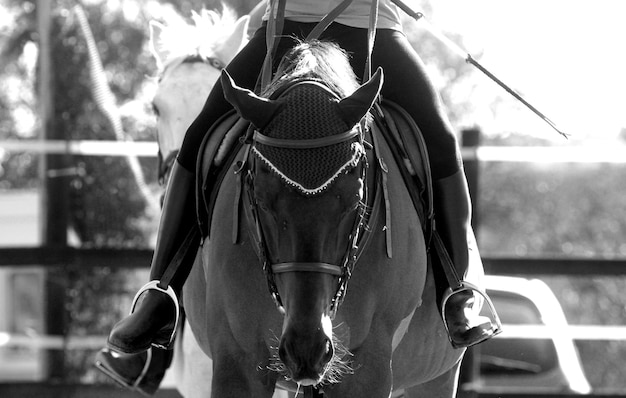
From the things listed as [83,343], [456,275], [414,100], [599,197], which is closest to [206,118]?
[414,100]

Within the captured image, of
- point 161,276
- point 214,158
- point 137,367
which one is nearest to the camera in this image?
point 214,158

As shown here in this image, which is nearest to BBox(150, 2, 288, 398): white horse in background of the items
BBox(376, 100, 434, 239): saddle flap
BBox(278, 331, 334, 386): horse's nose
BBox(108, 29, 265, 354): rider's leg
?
BBox(108, 29, 265, 354): rider's leg

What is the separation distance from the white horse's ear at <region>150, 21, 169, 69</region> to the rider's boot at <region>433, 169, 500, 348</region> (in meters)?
2.53

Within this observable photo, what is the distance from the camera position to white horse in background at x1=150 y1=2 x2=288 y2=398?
561 cm

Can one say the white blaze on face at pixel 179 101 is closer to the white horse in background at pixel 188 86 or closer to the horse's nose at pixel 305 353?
the white horse in background at pixel 188 86

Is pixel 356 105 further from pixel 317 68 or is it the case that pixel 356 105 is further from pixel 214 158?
pixel 214 158

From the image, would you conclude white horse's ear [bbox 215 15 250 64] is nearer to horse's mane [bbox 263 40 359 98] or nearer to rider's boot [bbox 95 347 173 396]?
rider's boot [bbox 95 347 173 396]

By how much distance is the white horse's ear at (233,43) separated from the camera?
639cm

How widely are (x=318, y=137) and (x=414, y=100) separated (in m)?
1.01

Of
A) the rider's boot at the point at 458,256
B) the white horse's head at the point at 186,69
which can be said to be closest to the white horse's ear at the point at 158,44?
the white horse's head at the point at 186,69

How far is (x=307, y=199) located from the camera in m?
3.57

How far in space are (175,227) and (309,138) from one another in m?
1.06

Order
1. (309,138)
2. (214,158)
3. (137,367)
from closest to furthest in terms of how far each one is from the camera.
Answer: (309,138) → (214,158) → (137,367)

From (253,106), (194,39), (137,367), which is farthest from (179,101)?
(253,106)
